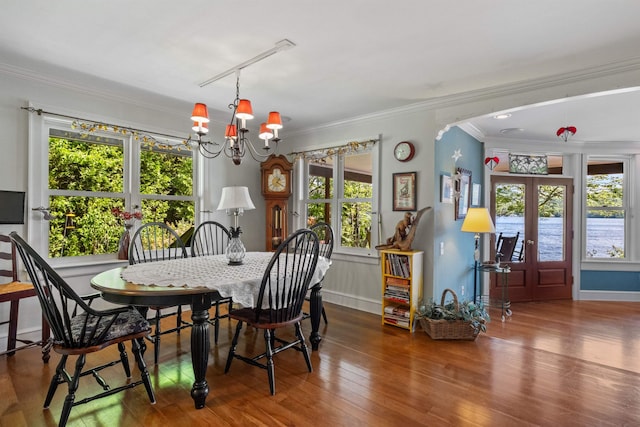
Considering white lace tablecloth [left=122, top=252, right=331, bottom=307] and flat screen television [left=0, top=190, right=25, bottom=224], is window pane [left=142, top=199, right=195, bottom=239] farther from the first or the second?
white lace tablecloth [left=122, top=252, right=331, bottom=307]

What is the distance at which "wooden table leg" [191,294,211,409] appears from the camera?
6.78ft

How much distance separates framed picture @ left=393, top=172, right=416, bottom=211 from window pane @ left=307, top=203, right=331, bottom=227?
105cm

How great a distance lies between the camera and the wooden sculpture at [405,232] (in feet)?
11.5

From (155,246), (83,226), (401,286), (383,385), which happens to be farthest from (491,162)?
(83,226)

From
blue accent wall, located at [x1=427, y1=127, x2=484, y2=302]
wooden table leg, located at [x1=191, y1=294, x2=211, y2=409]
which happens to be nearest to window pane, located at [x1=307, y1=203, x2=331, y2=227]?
blue accent wall, located at [x1=427, y1=127, x2=484, y2=302]

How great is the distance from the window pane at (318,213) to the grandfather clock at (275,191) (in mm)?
372

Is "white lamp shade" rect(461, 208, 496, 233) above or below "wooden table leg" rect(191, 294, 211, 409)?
above

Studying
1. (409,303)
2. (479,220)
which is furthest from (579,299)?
(409,303)

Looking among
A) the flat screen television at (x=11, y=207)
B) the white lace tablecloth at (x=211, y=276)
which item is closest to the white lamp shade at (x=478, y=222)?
the white lace tablecloth at (x=211, y=276)

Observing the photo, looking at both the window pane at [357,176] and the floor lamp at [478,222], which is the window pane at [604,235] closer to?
the floor lamp at [478,222]

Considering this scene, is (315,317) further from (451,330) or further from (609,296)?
(609,296)

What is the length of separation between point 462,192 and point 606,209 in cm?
272

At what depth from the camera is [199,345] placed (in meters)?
2.09

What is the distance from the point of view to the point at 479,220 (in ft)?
13.0
